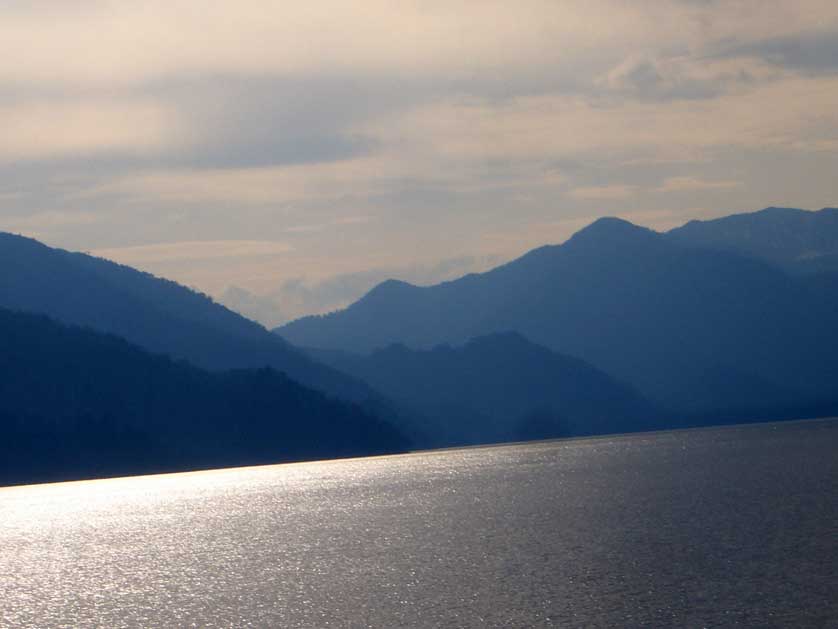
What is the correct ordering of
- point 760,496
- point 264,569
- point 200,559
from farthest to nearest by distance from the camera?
1. point 760,496
2. point 200,559
3. point 264,569

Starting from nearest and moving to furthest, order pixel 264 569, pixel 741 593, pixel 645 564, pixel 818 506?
pixel 741 593, pixel 645 564, pixel 264 569, pixel 818 506

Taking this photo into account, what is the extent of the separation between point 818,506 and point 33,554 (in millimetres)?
78591

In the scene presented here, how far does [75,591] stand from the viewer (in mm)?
82438

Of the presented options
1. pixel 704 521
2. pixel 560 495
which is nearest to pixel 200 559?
pixel 704 521

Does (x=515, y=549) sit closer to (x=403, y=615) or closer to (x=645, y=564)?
(x=645, y=564)

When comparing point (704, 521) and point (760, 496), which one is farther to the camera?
point (760, 496)

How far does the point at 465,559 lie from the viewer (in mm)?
88000

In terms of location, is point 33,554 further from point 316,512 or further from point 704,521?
point 704,521

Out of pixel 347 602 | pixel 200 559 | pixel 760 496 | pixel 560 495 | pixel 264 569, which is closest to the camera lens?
pixel 347 602

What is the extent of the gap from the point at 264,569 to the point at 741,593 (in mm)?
40445

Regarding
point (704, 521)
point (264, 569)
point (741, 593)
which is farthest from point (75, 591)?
point (704, 521)

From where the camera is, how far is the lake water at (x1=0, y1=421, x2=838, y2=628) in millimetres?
64500

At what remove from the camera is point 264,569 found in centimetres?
8994

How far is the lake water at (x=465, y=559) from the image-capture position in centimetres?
6450
